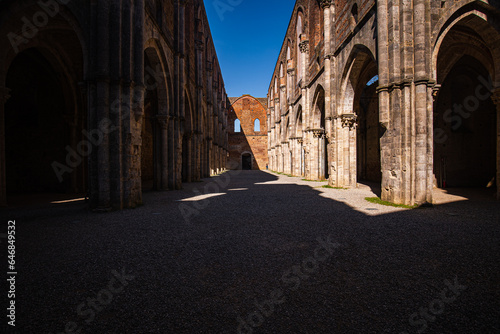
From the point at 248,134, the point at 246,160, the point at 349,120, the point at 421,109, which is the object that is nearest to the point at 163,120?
the point at 349,120

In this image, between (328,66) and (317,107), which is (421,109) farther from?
(317,107)

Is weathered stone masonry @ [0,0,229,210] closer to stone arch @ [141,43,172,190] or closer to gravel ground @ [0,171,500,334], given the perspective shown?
stone arch @ [141,43,172,190]

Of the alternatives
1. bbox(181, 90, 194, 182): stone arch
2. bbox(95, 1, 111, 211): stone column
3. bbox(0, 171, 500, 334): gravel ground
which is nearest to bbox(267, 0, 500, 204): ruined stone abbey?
bbox(0, 171, 500, 334): gravel ground

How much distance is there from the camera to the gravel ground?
6.59 feet

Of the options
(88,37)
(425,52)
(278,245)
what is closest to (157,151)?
(88,37)

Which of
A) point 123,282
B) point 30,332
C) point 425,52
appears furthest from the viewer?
point 425,52

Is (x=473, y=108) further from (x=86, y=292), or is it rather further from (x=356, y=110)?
(x=86, y=292)

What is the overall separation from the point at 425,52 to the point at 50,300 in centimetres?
977

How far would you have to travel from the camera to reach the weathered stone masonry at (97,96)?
6590mm

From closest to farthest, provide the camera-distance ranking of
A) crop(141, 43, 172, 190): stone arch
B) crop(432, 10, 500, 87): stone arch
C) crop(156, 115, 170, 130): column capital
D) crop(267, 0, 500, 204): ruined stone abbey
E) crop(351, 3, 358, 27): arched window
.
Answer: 1. crop(267, 0, 500, 204): ruined stone abbey
2. crop(432, 10, 500, 87): stone arch
3. crop(351, 3, 358, 27): arched window
4. crop(141, 43, 172, 190): stone arch
5. crop(156, 115, 170, 130): column capital

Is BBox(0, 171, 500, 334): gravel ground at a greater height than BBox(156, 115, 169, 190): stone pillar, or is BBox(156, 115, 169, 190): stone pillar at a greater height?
BBox(156, 115, 169, 190): stone pillar

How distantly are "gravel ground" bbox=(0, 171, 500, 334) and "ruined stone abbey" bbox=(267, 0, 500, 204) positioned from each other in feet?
9.67

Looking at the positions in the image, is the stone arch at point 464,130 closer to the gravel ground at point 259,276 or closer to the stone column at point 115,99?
the gravel ground at point 259,276

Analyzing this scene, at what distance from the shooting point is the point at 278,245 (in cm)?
387
